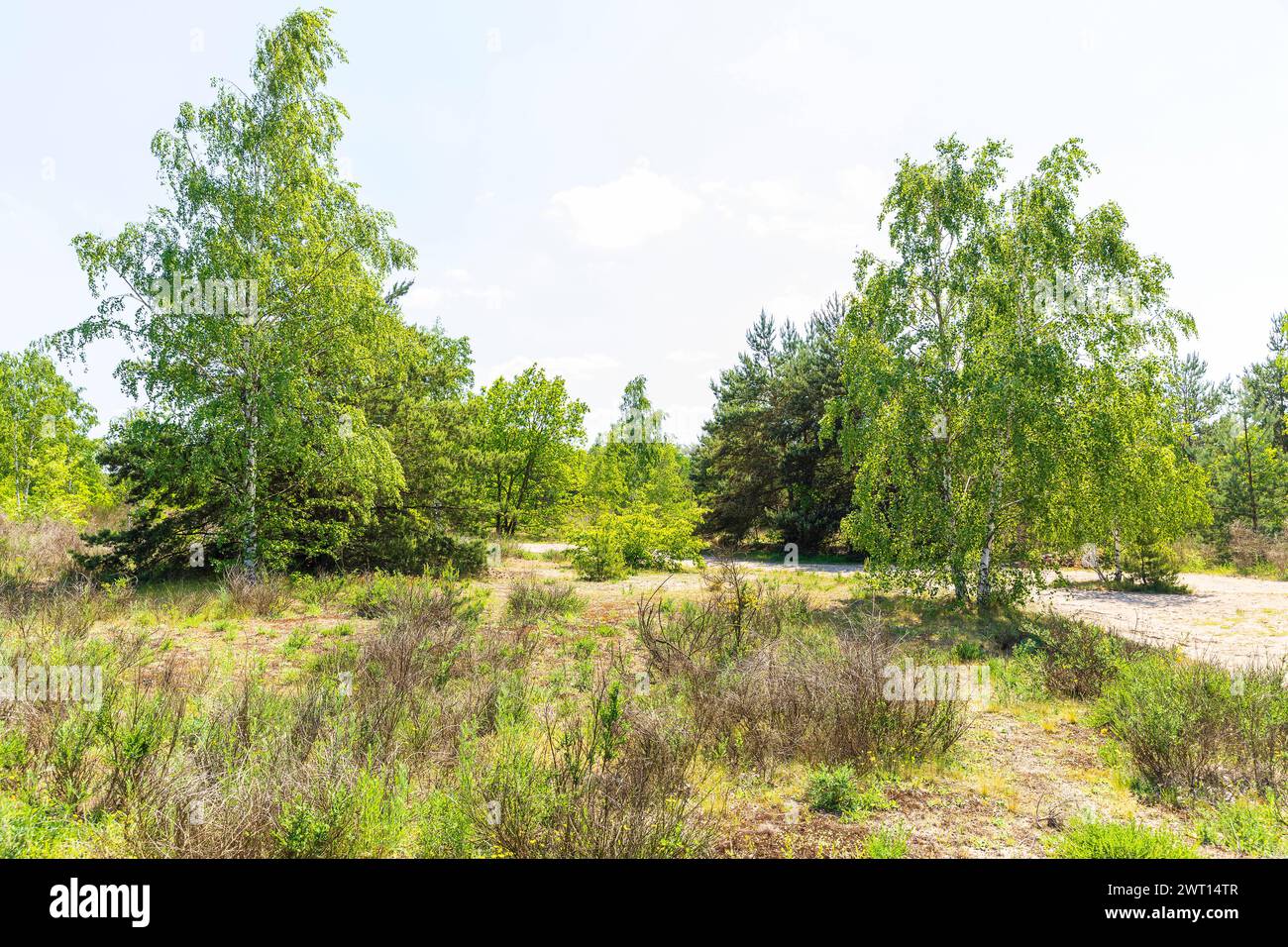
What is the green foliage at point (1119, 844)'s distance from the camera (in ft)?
11.5

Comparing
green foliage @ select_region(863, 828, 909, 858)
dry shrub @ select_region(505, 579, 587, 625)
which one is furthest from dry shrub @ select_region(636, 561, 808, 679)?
green foliage @ select_region(863, 828, 909, 858)

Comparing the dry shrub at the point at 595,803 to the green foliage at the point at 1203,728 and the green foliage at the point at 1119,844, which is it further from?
the green foliage at the point at 1203,728

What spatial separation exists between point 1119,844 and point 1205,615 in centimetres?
1228

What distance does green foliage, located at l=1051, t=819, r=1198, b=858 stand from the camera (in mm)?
3512

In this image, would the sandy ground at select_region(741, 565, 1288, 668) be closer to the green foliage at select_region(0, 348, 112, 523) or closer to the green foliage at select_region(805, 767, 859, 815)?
the green foliage at select_region(805, 767, 859, 815)

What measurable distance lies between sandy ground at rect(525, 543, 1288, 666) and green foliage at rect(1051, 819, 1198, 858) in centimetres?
531

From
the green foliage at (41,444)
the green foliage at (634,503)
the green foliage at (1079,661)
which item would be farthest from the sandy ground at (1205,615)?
the green foliage at (41,444)

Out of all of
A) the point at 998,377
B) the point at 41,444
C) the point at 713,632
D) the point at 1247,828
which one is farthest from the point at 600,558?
the point at 41,444

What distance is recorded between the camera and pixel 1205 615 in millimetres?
12234
